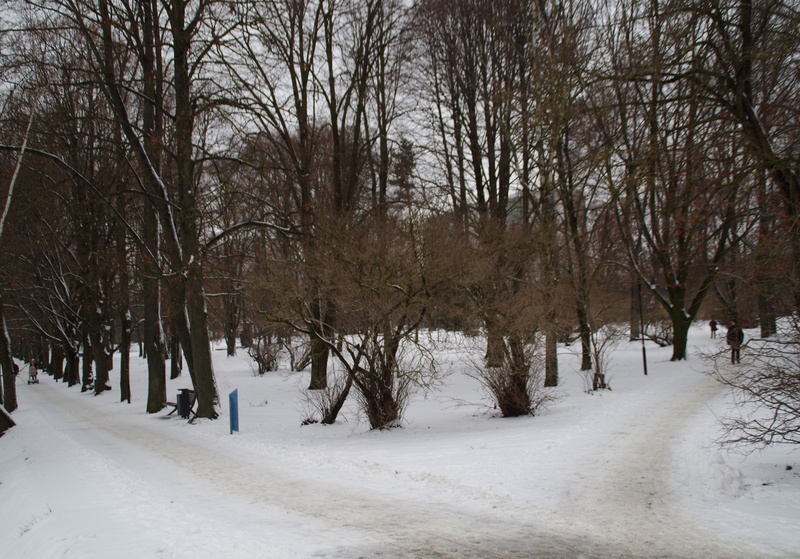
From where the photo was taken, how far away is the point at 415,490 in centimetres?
759

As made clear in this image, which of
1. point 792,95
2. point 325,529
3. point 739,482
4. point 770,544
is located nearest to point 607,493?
point 739,482

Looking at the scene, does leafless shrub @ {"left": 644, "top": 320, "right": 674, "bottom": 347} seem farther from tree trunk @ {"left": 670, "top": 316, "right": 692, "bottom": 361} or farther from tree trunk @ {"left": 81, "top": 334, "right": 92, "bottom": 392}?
tree trunk @ {"left": 81, "top": 334, "right": 92, "bottom": 392}

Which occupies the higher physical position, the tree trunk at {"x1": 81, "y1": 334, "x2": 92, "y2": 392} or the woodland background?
the woodland background

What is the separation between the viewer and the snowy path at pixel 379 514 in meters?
5.28

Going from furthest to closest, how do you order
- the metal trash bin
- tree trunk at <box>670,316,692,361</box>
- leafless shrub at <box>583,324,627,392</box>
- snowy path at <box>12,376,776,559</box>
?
tree trunk at <box>670,316,692,361</box> < leafless shrub at <box>583,324,627,392</box> < the metal trash bin < snowy path at <box>12,376,776,559</box>

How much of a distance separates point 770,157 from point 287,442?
9976 mm

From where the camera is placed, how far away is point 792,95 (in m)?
7.20

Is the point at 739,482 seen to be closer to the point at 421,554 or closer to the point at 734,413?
the point at 421,554

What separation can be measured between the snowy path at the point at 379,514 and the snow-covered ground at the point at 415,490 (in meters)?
0.03

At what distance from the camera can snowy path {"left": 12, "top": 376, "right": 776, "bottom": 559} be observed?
5277 mm

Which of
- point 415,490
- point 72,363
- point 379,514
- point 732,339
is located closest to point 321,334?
point 415,490

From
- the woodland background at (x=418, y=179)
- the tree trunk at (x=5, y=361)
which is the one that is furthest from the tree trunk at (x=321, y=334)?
the tree trunk at (x=5, y=361)

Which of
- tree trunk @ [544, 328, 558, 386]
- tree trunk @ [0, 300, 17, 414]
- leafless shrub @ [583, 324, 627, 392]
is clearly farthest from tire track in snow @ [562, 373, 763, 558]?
tree trunk @ [0, 300, 17, 414]

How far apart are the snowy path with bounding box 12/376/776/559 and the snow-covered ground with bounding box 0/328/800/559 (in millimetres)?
29
